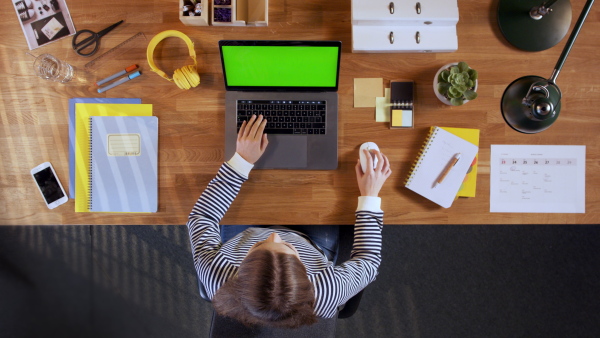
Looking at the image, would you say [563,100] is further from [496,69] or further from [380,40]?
[380,40]

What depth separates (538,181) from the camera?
1.12 m

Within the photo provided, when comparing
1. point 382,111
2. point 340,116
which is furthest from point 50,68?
point 382,111

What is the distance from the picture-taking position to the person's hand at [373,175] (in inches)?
42.4

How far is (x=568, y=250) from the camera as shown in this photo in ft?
5.75

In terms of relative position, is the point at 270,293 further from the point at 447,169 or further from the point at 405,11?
the point at 405,11

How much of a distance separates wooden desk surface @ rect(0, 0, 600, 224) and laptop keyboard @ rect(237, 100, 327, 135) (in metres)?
0.08

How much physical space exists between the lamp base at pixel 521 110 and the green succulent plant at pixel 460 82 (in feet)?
0.50

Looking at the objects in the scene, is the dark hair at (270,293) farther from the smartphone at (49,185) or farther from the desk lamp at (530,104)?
the desk lamp at (530,104)

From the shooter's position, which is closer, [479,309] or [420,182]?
[420,182]

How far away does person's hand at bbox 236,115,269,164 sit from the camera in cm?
108

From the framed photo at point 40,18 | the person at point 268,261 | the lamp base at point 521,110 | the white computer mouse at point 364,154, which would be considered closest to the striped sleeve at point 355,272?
the person at point 268,261

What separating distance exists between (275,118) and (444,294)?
126 cm

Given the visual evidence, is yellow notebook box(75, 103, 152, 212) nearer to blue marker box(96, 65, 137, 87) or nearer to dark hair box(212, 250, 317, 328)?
blue marker box(96, 65, 137, 87)

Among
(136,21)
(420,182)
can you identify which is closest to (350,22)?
(420,182)
